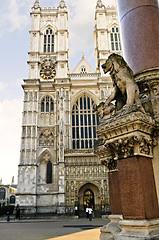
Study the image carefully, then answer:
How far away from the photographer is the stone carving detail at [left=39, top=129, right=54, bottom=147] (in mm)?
26266

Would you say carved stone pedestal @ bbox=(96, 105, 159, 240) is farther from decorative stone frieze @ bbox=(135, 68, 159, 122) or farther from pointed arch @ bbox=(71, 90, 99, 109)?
pointed arch @ bbox=(71, 90, 99, 109)

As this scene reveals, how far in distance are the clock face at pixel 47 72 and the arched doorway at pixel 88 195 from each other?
1512 centimetres

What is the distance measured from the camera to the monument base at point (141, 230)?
2691mm

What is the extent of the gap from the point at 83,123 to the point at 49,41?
14.1 m

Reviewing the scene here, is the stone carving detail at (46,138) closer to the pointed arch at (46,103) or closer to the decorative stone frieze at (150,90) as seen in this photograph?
the pointed arch at (46,103)

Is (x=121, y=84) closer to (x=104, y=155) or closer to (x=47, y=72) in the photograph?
(x=104, y=155)

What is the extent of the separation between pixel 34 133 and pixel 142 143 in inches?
940

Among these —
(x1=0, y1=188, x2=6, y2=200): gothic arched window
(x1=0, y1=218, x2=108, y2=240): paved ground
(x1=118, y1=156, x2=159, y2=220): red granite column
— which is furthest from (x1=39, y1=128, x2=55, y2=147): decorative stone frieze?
(x1=0, y1=188, x2=6, y2=200): gothic arched window

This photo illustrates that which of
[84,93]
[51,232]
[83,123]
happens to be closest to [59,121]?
[83,123]

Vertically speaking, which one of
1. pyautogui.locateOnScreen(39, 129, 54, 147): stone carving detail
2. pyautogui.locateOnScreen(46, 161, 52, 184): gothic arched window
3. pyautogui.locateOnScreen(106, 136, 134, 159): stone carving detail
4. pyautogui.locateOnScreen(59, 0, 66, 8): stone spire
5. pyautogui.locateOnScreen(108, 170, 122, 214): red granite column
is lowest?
pyautogui.locateOnScreen(108, 170, 122, 214): red granite column

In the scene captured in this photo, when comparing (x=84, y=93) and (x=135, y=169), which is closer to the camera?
(x=135, y=169)

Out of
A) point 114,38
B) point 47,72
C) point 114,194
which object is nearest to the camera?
point 114,194

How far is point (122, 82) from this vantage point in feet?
11.7

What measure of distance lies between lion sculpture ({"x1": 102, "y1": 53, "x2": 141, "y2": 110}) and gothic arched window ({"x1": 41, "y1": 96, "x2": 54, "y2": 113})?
80.0ft
